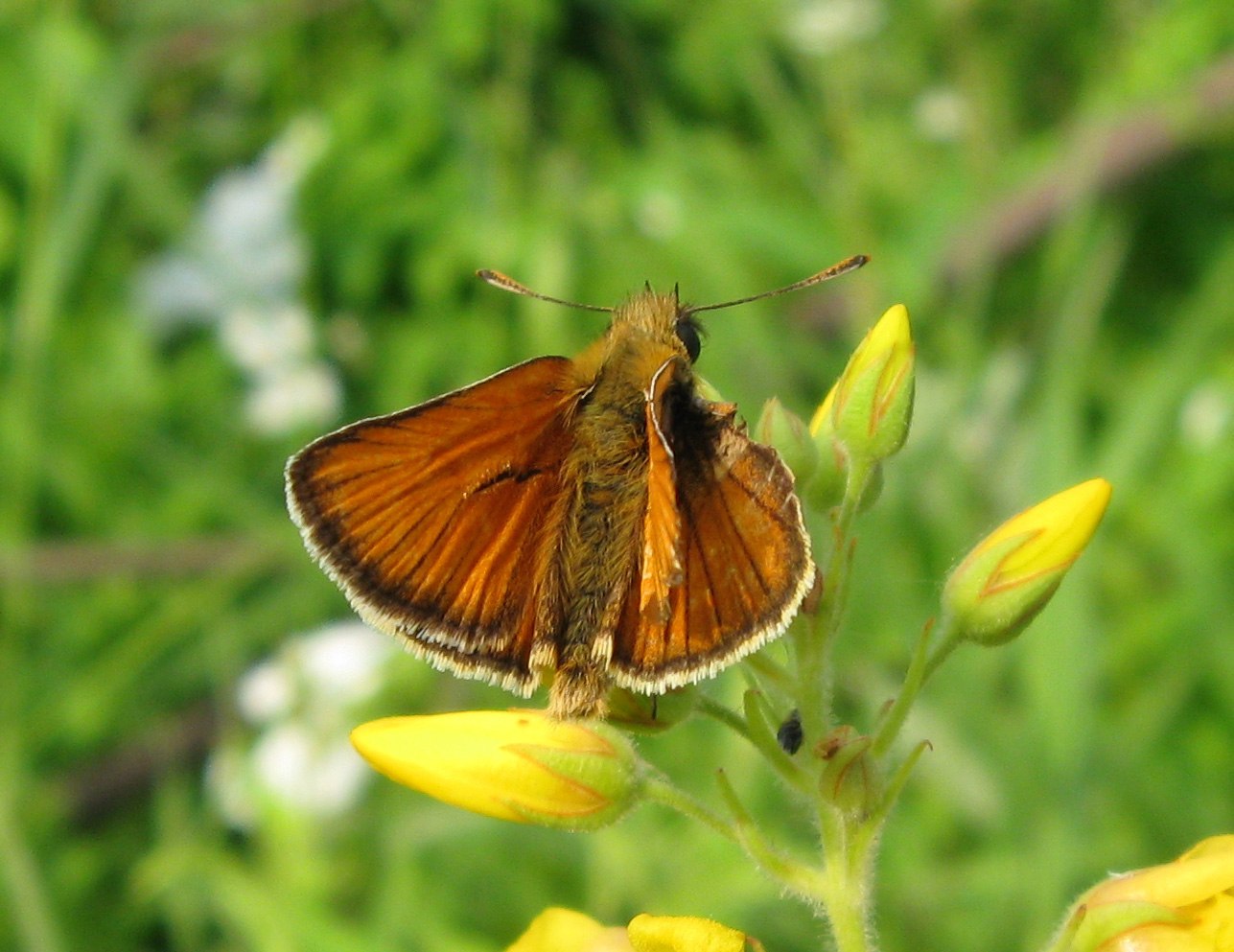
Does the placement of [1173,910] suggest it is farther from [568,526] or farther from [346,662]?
[346,662]

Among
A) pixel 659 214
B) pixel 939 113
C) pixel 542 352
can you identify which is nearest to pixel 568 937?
pixel 542 352

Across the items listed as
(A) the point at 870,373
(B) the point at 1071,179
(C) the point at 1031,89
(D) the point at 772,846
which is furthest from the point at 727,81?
(D) the point at 772,846

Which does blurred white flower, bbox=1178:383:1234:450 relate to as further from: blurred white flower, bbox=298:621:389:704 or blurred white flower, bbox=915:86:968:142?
blurred white flower, bbox=298:621:389:704

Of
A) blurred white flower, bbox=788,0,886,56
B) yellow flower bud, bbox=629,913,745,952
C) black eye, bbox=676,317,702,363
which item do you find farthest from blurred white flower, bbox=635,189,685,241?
yellow flower bud, bbox=629,913,745,952

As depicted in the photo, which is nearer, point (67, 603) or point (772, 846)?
point (772, 846)

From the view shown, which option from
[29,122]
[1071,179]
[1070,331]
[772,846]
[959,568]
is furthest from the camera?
[29,122]

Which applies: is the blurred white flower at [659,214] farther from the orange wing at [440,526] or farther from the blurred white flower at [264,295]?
the orange wing at [440,526]

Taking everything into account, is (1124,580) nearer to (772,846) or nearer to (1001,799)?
(1001,799)
